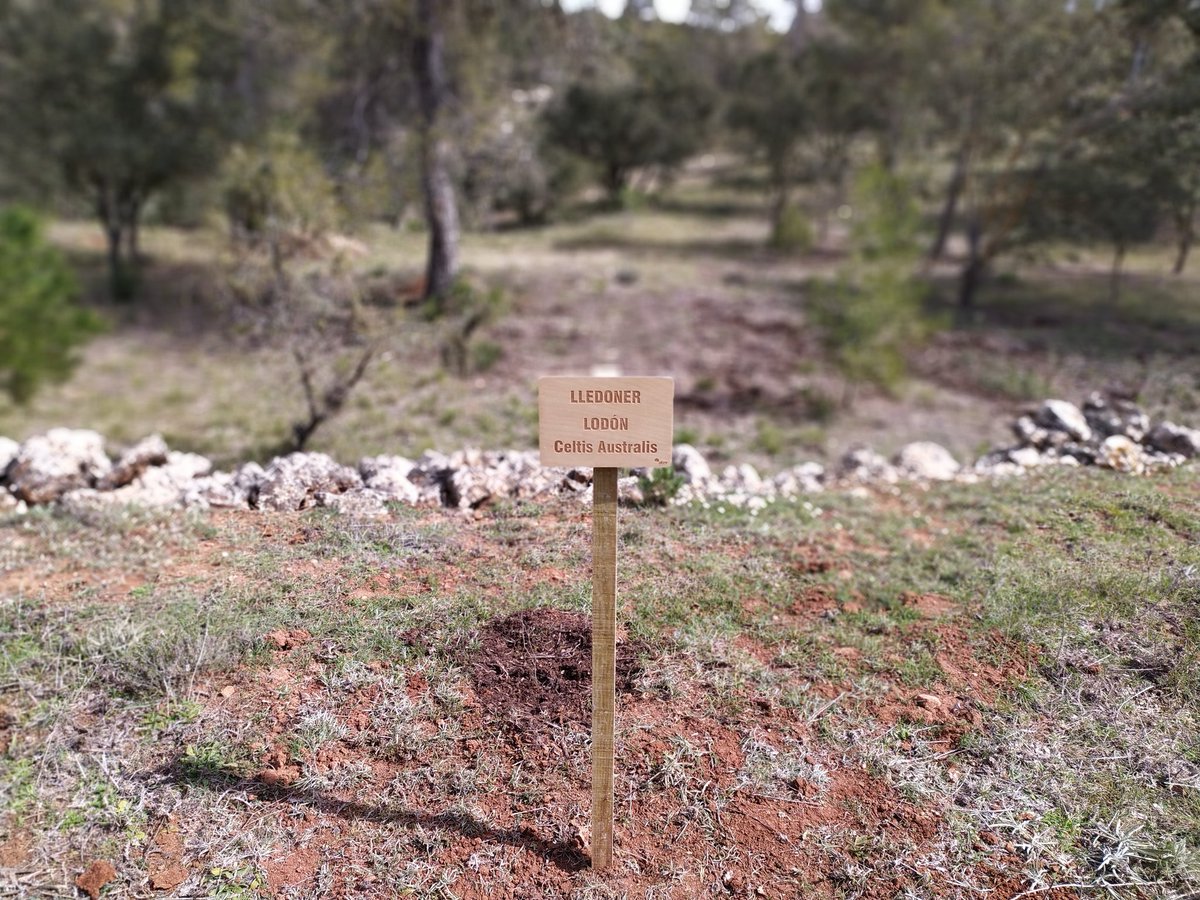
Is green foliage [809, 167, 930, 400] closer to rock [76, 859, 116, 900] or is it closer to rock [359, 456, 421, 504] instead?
rock [359, 456, 421, 504]

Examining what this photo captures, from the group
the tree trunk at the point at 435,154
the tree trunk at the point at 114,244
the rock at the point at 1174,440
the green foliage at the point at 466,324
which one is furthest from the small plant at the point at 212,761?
the tree trunk at the point at 114,244

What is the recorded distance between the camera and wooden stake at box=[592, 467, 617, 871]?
3.00 metres

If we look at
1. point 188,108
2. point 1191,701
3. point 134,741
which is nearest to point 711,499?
point 1191,701

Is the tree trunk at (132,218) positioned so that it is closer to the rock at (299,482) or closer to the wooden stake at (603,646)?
the rock at (299,482)

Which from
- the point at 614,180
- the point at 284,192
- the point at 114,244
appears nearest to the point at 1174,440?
the point at 284,192

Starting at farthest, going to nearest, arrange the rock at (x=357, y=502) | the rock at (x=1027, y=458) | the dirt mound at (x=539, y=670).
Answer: the rock at (x=1027, y=458), the rock at (x=357, y=502), the dirt mound at (x=539, y=670)

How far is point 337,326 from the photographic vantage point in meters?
7.97

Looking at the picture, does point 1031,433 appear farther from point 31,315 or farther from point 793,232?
point 793,232

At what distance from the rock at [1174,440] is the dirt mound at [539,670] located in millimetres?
5170

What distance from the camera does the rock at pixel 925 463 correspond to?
7.04m

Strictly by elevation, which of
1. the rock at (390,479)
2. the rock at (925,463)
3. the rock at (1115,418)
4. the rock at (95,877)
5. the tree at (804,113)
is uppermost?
the tree at (804,113)

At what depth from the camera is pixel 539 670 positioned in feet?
13.0

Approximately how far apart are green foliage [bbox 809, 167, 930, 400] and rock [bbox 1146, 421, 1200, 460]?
12.3 feet

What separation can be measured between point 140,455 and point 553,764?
174 inches
